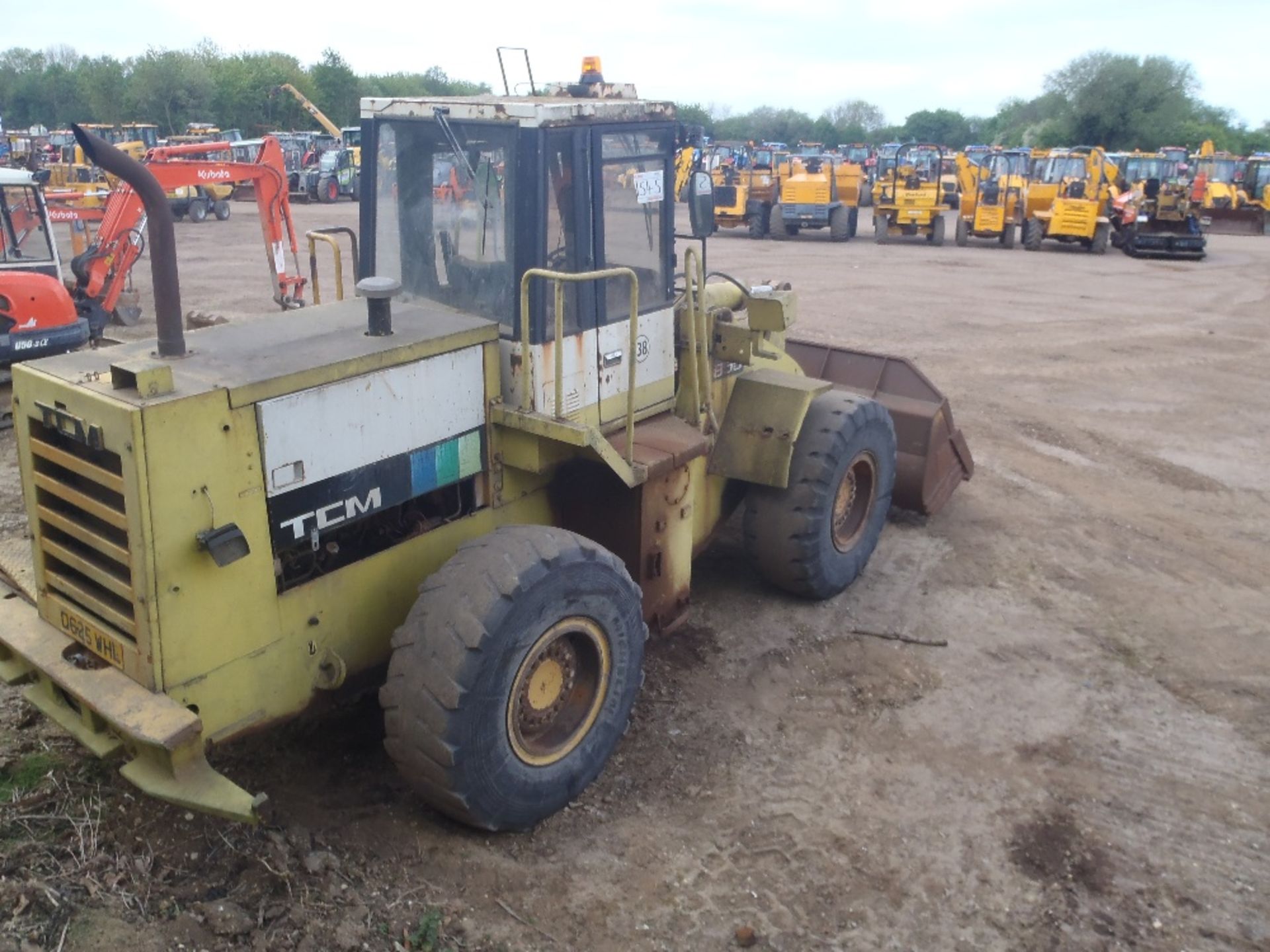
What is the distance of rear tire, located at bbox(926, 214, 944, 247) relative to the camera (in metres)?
25.1

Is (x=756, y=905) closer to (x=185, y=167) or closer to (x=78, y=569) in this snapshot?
(x=78, y=569)

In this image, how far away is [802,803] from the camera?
465 cm

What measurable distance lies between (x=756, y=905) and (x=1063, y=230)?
73.0 ft

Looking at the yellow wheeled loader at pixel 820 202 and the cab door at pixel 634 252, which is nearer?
the cab door at pixel 634 252

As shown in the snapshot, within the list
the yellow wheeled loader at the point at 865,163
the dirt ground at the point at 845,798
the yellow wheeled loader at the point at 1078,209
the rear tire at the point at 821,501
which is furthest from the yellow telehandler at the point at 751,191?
the rear tire at the point at 821,501

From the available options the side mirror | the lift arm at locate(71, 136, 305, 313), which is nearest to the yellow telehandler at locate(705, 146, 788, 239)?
the lift arm at locate(71, 136, 305, 313)

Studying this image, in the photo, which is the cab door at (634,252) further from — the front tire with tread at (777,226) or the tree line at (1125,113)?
the tree line at (1125,113)

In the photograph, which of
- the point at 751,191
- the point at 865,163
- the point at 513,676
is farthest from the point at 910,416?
the point at 865,163

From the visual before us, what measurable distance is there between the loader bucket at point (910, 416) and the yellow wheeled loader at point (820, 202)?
18.2 m

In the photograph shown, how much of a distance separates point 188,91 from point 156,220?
5403 cm

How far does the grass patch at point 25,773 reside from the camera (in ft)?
14.3

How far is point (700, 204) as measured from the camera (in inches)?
209

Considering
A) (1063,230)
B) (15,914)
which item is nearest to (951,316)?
(1063,230)

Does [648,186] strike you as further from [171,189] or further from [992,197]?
[992,197]
